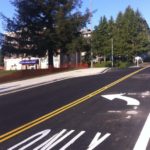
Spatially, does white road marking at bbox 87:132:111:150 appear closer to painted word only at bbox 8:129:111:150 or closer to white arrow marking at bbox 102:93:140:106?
painted word only at bbox 8:129:111:150

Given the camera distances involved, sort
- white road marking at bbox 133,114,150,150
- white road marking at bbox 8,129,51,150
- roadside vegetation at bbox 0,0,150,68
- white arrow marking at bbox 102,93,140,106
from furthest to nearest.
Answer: roadside vegetation at bbox 0,0,150,68 → white arrow marking at bbox 102,93,140,106 → white road marking at bbox 8,129,51,150 → white road marking at bbox 133,114,150,150

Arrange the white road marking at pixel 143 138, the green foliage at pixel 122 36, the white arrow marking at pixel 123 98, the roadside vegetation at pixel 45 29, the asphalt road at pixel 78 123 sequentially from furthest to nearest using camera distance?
the green foliage at pixel 122 36 < the roadside vegetation at pixel 45 29 < the white arrow marking at pixel 123 98 < the asphalt road at pixel 78 123 < the white road marking at pixel 143 138

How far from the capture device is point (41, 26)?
196 feet

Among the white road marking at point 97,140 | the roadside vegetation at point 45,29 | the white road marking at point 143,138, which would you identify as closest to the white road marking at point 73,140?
the white road marking at point 97,140

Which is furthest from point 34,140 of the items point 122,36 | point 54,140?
point 122,36

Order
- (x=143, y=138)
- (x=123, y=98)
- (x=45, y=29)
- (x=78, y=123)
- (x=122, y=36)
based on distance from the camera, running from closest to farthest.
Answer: (x=143, y=138), (x=78, y=123), (x=123, y=98), (x=45, y=29), (x=122, y=36)

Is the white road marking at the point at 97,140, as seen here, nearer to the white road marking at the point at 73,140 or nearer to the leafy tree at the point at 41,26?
the white road marking at the point at 73,140

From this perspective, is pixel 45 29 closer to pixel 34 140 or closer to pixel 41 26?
pixel 41 26

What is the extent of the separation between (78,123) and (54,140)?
259 centimetres

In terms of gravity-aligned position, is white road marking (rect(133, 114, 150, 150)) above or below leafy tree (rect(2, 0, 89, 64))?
below

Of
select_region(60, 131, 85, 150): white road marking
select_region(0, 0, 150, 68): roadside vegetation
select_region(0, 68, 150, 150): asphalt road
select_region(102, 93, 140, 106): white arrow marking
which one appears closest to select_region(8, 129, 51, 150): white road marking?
select_region(0, 68, 150, 150): asphalt road

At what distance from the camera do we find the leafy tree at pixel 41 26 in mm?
58250

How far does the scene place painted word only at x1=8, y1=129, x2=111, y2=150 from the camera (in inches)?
422

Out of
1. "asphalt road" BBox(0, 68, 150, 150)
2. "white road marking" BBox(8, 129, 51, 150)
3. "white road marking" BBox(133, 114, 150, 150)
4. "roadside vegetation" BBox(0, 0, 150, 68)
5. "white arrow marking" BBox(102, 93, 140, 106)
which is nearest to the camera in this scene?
"white road marking" BBox(133, 114, 150, 150)
